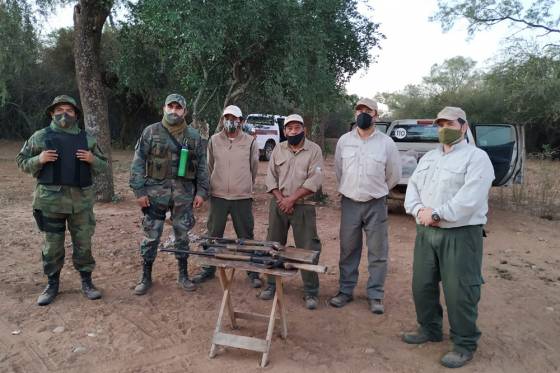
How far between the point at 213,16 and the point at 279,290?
13.6 feet

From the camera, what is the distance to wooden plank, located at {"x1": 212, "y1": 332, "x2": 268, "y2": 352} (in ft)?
10.2

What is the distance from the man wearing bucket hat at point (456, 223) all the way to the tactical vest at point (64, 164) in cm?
284

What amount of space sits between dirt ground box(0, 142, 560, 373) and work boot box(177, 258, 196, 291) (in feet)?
0.25

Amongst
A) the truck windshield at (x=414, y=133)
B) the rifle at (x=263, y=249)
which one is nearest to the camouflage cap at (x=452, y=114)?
the rifle at (x=263, y=249)

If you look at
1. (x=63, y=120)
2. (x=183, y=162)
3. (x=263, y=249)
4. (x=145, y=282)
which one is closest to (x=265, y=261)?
(x=263, y=249)

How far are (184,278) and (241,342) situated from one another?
1411mm

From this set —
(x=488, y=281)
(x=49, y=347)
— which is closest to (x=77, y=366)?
(x=49, y=347)

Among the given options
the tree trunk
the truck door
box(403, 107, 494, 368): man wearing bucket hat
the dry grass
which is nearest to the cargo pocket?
box(403, 107, 494, 368): man wearing bucket hat

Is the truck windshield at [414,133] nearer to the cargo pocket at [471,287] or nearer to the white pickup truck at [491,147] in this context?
the white pickup truck at [491,147]

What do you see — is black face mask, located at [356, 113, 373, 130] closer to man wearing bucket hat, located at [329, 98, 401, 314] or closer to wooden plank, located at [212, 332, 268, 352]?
man wearing bucket hat, located at [329, 98, 401, 314]

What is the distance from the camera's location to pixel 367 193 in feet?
12.9

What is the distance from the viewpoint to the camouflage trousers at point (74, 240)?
389cm

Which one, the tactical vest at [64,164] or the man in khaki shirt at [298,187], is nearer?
the tactical vest at [64,164]

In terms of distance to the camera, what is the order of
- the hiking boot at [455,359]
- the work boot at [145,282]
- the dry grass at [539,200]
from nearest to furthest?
the hiking boot at [455,359] < the work boot at [145,282] < the dry grass at [539,200]
